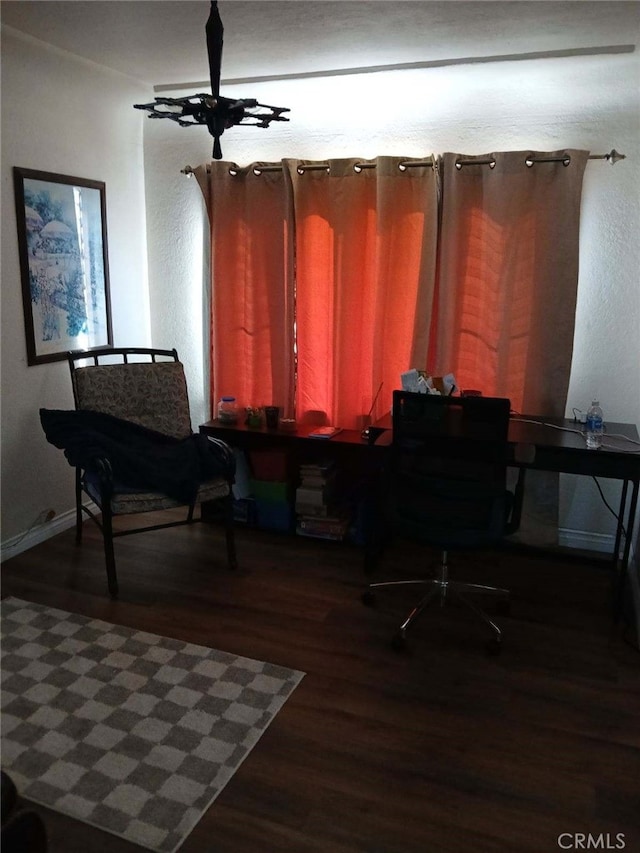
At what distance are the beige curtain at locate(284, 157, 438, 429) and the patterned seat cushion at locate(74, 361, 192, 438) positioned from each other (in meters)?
0.70

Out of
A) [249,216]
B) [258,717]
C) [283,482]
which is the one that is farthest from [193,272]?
[258,717]

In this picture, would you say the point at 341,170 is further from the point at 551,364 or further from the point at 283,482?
the point at 283,482

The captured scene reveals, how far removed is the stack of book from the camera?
347cm

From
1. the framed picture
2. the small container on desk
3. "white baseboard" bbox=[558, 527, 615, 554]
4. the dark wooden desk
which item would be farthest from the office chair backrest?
the framed picture

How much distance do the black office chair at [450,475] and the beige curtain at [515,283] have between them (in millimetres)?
908

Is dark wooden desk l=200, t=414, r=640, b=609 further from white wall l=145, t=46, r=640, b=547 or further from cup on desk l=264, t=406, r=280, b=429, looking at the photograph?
white wall l=145, t=46, r=640, b=547

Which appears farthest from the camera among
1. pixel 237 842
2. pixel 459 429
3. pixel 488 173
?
pixel 488 173

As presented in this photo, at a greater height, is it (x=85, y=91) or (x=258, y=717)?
(x=85, y=91)

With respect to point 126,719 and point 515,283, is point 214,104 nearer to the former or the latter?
point 515,283

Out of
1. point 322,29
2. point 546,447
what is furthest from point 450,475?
point 322,29

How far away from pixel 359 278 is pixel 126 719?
2.39 metres

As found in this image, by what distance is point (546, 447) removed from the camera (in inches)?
107

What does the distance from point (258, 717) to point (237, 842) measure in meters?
0.48

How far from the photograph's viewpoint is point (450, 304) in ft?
10.8
